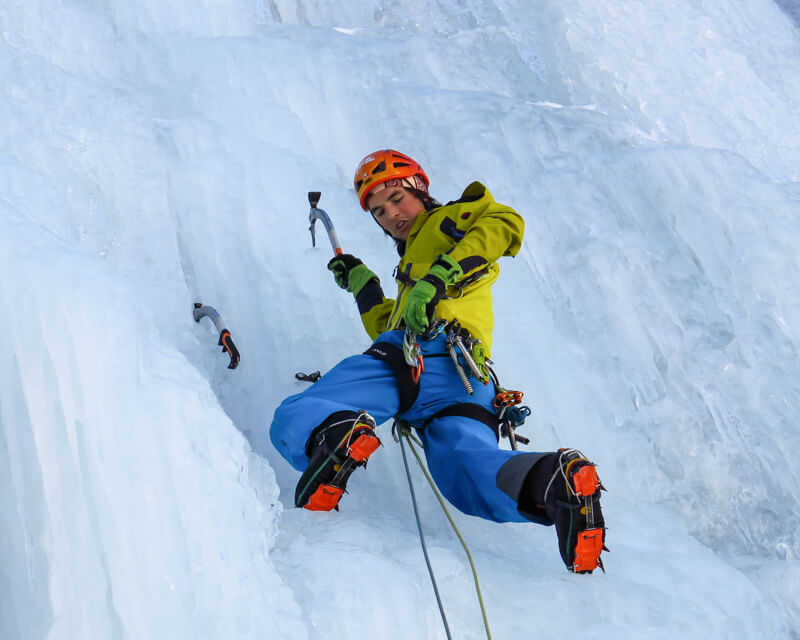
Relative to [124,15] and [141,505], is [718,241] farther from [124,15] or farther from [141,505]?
[124,15]

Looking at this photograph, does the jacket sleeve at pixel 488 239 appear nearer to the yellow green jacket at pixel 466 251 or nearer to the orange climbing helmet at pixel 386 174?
the yellow green jacket at pixel 466 251

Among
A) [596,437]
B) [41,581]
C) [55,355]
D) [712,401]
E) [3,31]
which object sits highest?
[55,355]

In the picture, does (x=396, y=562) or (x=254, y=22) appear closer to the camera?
(x=396, y=562)

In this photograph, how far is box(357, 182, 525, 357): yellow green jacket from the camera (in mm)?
2010

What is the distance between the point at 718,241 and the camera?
300 centimetres

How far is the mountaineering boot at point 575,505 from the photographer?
4.78ft

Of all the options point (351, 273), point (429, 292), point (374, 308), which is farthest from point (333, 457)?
point (351, 273)

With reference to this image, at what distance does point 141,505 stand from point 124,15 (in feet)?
10.8

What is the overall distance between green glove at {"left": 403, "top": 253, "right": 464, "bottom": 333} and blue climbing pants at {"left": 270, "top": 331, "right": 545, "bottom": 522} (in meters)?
0.11

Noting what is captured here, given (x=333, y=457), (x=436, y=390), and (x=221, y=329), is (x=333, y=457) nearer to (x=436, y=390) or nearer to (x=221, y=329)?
(x=436, y=390)

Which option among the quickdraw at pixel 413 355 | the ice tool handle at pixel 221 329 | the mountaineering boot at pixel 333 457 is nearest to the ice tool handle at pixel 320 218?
the ice tool handle at pixel 221 329

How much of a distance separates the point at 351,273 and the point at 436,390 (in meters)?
0.60

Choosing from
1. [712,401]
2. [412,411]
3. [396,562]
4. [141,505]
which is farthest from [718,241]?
[141,505]

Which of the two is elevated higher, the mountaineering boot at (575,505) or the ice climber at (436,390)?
the mountaineering boot at (575,505)
